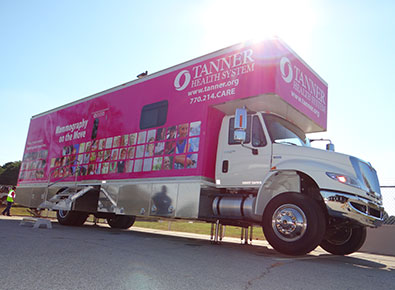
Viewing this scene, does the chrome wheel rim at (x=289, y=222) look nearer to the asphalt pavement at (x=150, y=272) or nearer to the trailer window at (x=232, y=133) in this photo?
the asphalt pavement at (x=150, y=272)

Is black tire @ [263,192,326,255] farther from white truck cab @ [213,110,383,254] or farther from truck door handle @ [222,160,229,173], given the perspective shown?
truck door handle @ [222,160,229,173]

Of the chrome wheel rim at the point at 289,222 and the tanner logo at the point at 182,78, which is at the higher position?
the tanner logo at the point at 182,78

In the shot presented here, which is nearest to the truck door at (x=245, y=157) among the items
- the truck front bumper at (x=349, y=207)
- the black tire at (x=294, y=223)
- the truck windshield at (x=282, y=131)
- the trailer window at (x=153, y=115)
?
the truck windshield at (x=282, y=131)

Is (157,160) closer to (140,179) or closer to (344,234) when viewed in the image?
(140,179)

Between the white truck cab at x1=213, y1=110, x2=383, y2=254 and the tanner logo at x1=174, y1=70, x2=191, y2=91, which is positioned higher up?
the tanner logo at x1=174, y1=70, x2=191, y2=91

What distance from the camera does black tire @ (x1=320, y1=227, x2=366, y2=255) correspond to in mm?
6438

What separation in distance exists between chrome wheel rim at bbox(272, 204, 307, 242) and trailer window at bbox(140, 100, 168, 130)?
353cm

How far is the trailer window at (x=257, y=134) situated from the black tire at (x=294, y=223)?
125 cm

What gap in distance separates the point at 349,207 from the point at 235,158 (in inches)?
93.8

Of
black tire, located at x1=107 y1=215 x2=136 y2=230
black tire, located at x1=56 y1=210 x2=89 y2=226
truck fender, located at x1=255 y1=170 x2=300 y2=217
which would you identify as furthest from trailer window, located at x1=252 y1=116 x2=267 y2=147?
black tire, located at x1=56 y1=210 x2=89 y2=226

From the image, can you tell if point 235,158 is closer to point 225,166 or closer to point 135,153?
point 225,166

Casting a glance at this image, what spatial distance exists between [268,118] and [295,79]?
102 centimetres

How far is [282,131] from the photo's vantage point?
666cm

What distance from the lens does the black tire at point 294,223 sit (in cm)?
507
